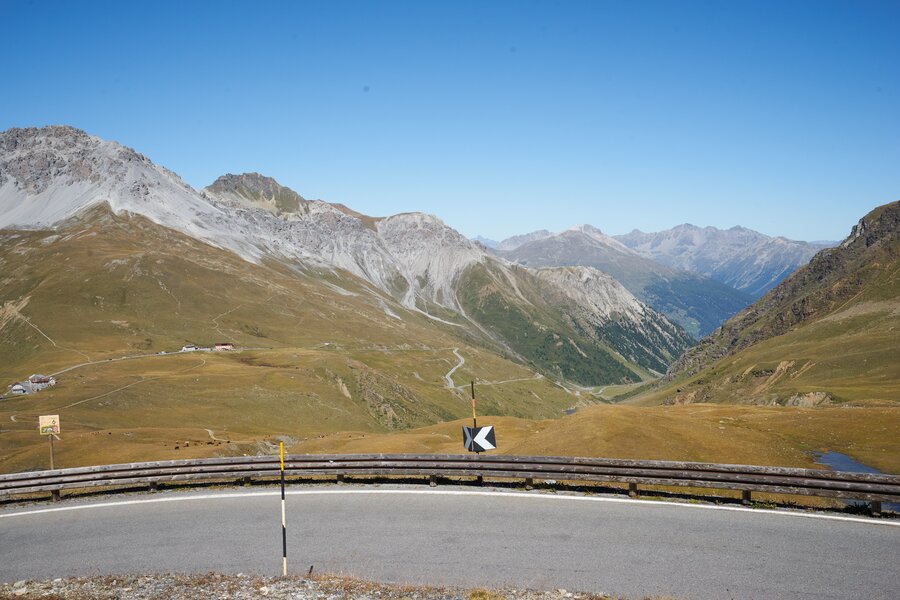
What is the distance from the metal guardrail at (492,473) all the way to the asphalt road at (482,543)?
1079 millimetres

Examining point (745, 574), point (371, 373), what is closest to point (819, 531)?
point (745, 574)

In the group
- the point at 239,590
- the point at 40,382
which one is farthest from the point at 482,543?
the point at 40,382

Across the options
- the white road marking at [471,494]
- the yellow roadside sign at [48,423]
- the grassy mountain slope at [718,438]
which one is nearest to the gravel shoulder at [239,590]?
the white road marking at [471,494]

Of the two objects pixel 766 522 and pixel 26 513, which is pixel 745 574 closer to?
pixel 766 522

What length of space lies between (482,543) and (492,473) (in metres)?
6.16

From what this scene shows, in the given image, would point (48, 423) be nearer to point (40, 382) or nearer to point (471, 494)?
point (471, 494)

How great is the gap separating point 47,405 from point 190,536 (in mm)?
108989

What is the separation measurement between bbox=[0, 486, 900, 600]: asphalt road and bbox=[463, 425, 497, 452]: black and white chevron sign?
3034 mm

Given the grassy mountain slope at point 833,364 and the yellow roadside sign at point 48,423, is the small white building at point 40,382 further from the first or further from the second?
the grassy mountain slope at point 833,364

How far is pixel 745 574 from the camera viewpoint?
16.4 metres

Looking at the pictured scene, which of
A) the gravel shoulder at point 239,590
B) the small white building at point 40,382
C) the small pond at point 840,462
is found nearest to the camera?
the gravel shoulder at point 239,590

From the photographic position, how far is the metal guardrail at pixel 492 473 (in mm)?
21281

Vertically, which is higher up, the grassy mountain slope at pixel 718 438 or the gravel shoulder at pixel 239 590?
the gravel shoulder at pixel 239 590

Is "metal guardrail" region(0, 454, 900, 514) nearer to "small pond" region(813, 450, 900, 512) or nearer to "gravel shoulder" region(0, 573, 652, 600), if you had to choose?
"gravel shoulder" region(0, 573, 652, 600)
